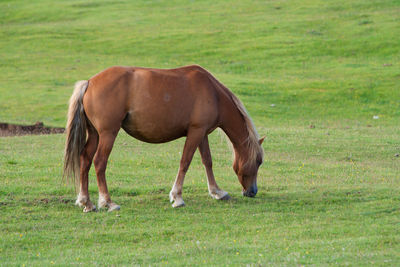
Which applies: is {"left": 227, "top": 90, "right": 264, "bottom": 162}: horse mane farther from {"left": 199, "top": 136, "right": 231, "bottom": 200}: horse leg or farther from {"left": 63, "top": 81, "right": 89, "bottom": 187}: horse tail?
{"left": 63, "top": 81, "right": 89, "bottom": 187}: horse tail

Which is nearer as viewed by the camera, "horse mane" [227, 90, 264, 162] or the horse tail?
the horse tail

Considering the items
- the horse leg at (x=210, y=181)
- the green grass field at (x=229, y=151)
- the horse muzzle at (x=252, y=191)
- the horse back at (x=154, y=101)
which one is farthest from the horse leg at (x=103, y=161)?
the horse muzzle at (x=252, y=191)

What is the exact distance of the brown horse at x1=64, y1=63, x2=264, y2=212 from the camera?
31.4 feet

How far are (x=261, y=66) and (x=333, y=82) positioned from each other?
17.0 ft

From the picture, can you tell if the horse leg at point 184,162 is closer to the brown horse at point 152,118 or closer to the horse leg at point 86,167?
the brown horse at point 152,118

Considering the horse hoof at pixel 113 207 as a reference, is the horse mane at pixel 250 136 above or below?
above

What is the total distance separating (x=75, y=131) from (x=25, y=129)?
10.6 metres

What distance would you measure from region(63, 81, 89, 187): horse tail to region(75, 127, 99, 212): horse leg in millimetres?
99

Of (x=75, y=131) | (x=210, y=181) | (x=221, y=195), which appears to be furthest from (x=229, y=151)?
(x=75, y=131)

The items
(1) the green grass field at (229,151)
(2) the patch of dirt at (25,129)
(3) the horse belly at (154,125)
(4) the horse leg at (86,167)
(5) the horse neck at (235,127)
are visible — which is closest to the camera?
(1) the green grass field at (229,151)

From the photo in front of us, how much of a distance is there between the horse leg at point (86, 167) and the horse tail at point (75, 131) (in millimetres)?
99

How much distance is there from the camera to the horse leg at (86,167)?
9.52 m

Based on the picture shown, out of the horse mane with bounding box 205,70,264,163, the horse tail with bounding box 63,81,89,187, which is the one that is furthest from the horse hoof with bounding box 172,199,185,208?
the horse tail with bounding box 63,81,89,187

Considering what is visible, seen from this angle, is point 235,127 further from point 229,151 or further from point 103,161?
point 229,151
